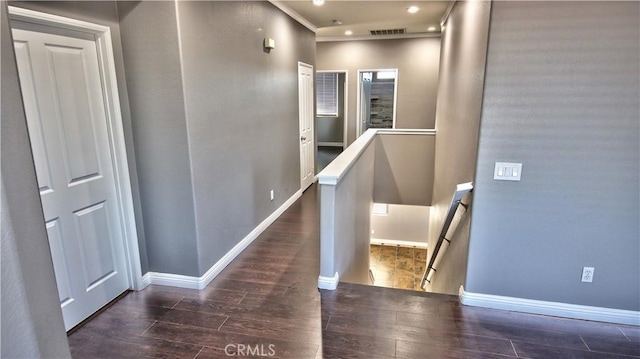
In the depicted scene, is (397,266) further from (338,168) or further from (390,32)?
(338,168)

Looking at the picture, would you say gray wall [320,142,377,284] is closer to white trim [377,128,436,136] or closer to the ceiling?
white trim [377,128,436,136]

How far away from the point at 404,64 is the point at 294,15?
10.4 ft

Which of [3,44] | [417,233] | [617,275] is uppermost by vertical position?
[3,44]

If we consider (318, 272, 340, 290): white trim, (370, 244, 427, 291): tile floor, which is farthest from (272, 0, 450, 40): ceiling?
(370, 244, 427, 291): tile floor

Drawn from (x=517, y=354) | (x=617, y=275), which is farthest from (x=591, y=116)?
(x=517, y=354)

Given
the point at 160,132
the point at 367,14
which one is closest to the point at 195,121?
the point at 160,132

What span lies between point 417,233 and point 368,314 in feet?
19.9

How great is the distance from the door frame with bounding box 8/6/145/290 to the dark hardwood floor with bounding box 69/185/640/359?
30cm

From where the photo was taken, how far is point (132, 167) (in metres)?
2.73

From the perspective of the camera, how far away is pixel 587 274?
7.93 ft

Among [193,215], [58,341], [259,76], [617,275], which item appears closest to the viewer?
[58,341]

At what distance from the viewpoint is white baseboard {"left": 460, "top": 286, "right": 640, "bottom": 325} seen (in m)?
2.43

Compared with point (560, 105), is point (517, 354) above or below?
Result: below

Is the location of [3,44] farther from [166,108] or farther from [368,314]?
[368,314]
